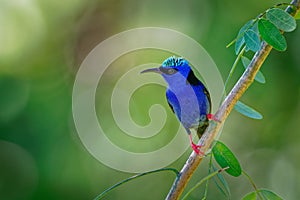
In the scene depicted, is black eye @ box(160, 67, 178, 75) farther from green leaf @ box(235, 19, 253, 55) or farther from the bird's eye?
green leaf @ box(235, 19, 253, 55)

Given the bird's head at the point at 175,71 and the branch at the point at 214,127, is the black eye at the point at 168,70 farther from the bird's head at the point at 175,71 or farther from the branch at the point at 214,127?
the branch at the point at 214,127

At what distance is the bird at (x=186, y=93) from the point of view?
5.77 ft

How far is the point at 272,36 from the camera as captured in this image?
1.12 metres

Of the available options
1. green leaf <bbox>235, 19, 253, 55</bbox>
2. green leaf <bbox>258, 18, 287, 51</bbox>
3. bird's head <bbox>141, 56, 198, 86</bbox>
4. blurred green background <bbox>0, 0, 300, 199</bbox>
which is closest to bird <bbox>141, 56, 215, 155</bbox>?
bird's head <bbox>141, 56, 198, 86</bbox>

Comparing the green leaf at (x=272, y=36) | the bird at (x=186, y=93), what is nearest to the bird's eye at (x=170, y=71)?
the bird at (x=186, y=93)

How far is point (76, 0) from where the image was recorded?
436cm

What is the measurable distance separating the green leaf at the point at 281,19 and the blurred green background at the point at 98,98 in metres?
2.39

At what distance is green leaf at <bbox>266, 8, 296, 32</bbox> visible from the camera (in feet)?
3.73

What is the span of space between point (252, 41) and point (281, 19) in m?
0.07

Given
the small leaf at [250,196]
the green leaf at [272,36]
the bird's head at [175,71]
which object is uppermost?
the bird's head at [175,71]

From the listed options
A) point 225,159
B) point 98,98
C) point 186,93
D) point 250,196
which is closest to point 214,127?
point 225,159

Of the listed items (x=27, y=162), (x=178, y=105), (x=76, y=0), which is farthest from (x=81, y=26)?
(x=178, y=105)

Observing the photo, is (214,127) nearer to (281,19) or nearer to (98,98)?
(281,19)

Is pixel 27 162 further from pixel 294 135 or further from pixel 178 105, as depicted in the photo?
pixel 178 105
